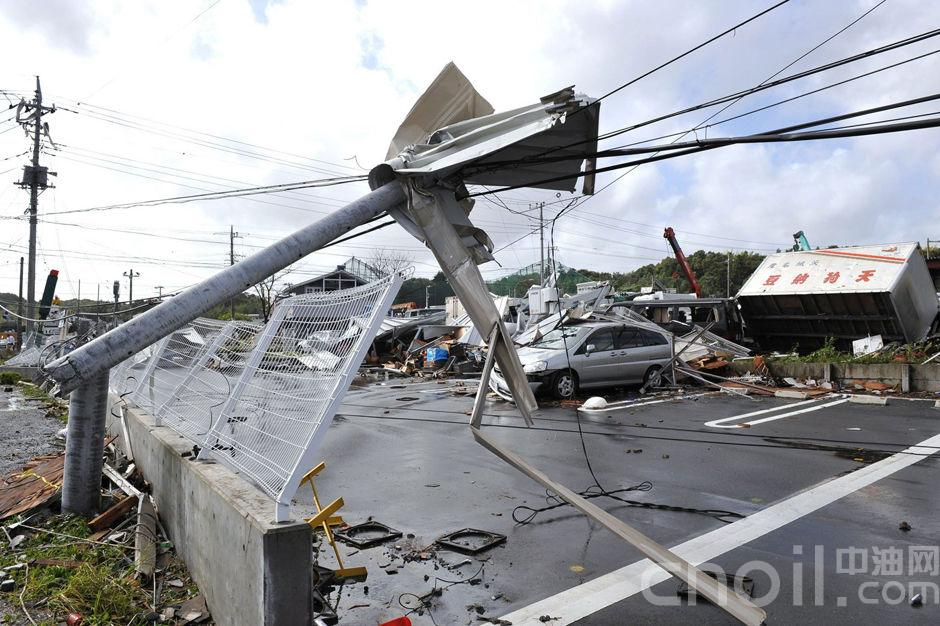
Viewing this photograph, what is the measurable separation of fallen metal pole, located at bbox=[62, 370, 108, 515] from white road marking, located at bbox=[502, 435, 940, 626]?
165 inches

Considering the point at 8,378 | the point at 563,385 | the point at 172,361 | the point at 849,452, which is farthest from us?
the point at 8,378

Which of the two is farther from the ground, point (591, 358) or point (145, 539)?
point (591, 358)

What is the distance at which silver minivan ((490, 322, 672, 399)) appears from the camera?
1352 centimetres

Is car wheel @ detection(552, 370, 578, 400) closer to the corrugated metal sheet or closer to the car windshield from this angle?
the car windshield

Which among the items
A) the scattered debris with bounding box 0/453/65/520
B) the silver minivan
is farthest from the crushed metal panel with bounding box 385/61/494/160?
the silver minivan

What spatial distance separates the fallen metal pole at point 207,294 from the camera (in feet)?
12.8

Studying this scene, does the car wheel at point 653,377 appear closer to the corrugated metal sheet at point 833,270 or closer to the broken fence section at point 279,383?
the corrugated metal sheet at point 833,270

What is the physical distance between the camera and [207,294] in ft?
14.7

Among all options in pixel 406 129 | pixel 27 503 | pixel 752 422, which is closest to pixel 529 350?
pixel 752 422

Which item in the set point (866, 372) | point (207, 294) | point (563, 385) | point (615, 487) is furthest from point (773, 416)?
point (207, 294)

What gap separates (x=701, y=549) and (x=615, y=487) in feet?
6.44

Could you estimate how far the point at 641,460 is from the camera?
8.04m

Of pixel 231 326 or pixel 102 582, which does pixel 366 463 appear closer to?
pixel 231 326

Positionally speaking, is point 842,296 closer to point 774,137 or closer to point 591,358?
point 591,358
